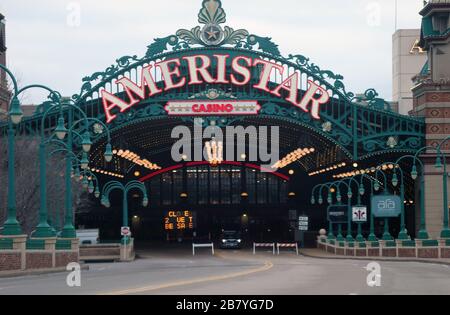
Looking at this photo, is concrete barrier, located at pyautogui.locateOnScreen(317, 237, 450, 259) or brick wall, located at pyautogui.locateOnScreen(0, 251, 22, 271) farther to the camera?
concrete barrier, located at pyautogui.locateOnScreen(317, 237, 450, 259)

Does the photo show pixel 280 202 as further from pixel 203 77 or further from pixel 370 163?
pixel 203 77

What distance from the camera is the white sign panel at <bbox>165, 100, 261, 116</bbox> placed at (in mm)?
66312

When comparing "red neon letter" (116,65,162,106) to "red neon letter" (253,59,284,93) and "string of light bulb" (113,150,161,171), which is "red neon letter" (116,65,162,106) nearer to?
"red neon letter" (253,59,284,93)

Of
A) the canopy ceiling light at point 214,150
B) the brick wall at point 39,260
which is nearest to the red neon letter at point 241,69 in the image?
the canopy ceiling light at point 214,150

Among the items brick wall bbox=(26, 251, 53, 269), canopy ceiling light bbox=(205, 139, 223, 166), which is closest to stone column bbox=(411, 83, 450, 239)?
canopy ceiling light bbox=(205, 139, 223, 166)

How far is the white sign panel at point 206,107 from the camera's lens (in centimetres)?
6631

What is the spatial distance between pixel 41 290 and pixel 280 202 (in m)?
87.4

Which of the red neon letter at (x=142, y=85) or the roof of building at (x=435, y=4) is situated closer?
the red neon letter at (x=142, y=85)

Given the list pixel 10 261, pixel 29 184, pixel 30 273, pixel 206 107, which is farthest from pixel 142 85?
pixel 10 261

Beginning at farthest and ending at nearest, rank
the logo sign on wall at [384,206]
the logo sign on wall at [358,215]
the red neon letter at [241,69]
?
1. the logo sign on wall at [384,206]
2. the logo sign on wall at [358,215]
3. the red neon letter at [241,69]

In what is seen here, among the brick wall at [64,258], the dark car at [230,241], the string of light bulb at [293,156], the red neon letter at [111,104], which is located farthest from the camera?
the dark car at [230,241]

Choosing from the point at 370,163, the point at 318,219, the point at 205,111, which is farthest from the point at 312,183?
the point at 205,111

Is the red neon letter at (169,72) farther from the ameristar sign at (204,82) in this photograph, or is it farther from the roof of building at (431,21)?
the roof of building at (431,21)

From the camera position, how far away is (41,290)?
80.6ft
